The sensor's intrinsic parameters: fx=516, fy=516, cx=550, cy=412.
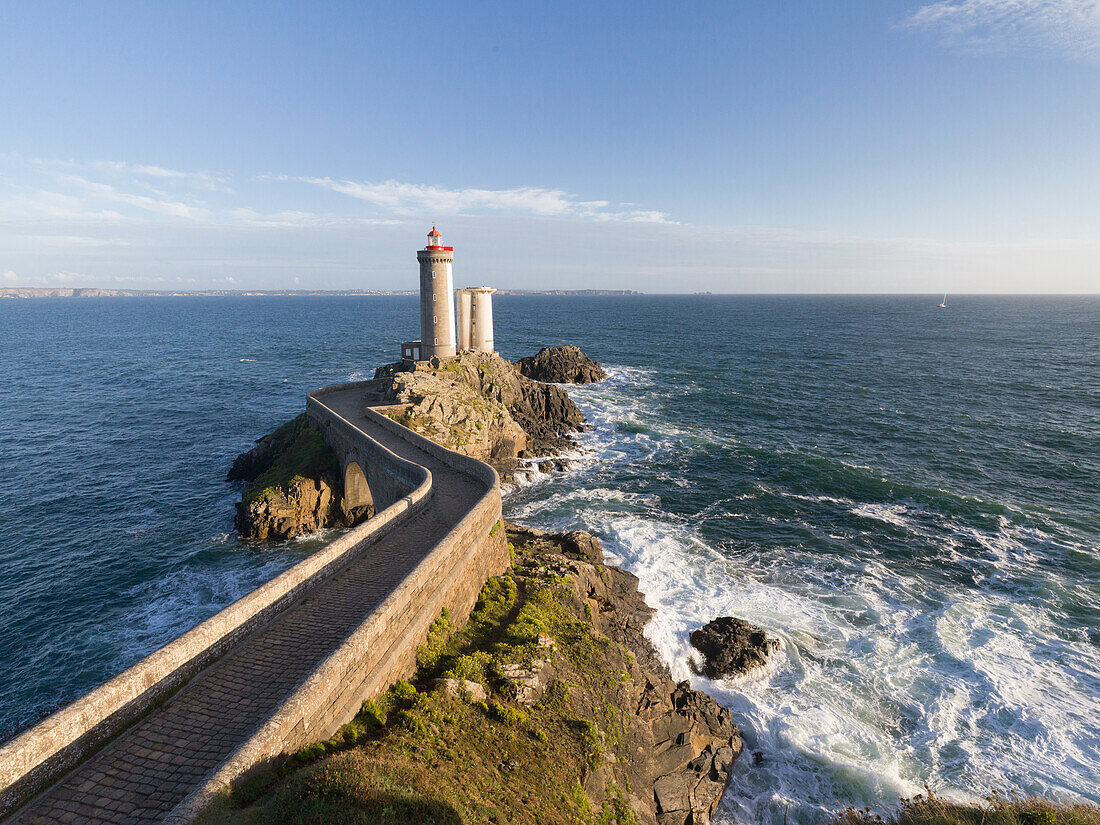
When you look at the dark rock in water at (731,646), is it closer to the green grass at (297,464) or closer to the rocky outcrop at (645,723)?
the rocky outcrop at (645,723)

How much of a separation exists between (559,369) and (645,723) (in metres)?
60.1

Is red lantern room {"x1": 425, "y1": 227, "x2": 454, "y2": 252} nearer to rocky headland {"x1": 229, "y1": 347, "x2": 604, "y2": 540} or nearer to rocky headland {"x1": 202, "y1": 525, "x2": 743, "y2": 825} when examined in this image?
rocky headland {"x1": 229, "y1": 347, "x2": 604, "y2": 540}

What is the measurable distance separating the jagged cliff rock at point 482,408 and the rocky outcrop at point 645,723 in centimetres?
1897

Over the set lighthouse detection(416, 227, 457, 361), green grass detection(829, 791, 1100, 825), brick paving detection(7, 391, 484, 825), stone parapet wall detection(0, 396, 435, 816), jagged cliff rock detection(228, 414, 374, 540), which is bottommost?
green grass detection(829, 791, 1100, 825)

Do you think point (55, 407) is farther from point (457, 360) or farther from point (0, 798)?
point (0, 798)

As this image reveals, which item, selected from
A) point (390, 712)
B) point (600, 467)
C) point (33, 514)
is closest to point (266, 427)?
point (33, 514)

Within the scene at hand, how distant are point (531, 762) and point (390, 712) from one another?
12.2ft

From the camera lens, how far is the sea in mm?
19016

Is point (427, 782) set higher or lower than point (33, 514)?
higher

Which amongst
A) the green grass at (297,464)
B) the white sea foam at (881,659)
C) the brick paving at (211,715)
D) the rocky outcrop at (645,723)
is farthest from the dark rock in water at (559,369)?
the brick paving at (211,715)

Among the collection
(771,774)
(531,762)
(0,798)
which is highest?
(0,798)

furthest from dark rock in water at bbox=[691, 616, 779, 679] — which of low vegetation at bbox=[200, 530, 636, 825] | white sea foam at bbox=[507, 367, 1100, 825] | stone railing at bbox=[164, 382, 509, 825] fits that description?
stone railing at bbox=[164, 382, 509, 825]

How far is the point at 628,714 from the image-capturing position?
17.2 m

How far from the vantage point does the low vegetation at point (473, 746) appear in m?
8.99
